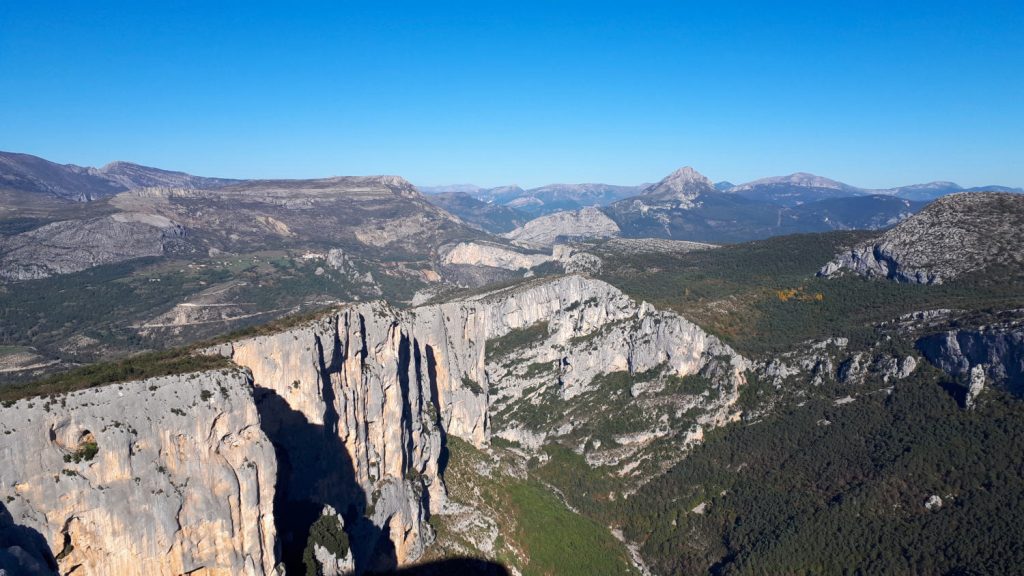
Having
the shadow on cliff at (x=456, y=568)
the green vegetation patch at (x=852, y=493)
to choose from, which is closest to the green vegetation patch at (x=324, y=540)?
the shadow on cliff at (x=456, y=568)

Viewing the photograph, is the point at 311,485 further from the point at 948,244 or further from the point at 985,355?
the point at 948,244

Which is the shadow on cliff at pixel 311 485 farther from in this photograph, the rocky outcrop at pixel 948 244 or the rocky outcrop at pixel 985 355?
the rocky outcrop at pixel 948 244

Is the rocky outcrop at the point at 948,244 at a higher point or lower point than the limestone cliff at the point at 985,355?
higher

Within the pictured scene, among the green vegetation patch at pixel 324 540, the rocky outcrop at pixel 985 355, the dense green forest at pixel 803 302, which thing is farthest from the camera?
the dense green forest at pixel 803 302

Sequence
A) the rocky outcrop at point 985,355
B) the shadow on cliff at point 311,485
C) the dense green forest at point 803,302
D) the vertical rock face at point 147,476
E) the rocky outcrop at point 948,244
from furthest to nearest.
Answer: the rocky outcrop at point 948,244 < the dense green forest at point 803,302 < the rocky outcrop at point 985,355 < the shadow on cliff at point 311,485 < the vertical rock face at point 147,476

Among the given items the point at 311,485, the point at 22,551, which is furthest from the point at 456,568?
the point at 22,551

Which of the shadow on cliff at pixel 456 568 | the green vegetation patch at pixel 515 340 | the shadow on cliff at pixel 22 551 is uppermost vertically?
the shadow on cliff at pixel 22 551
